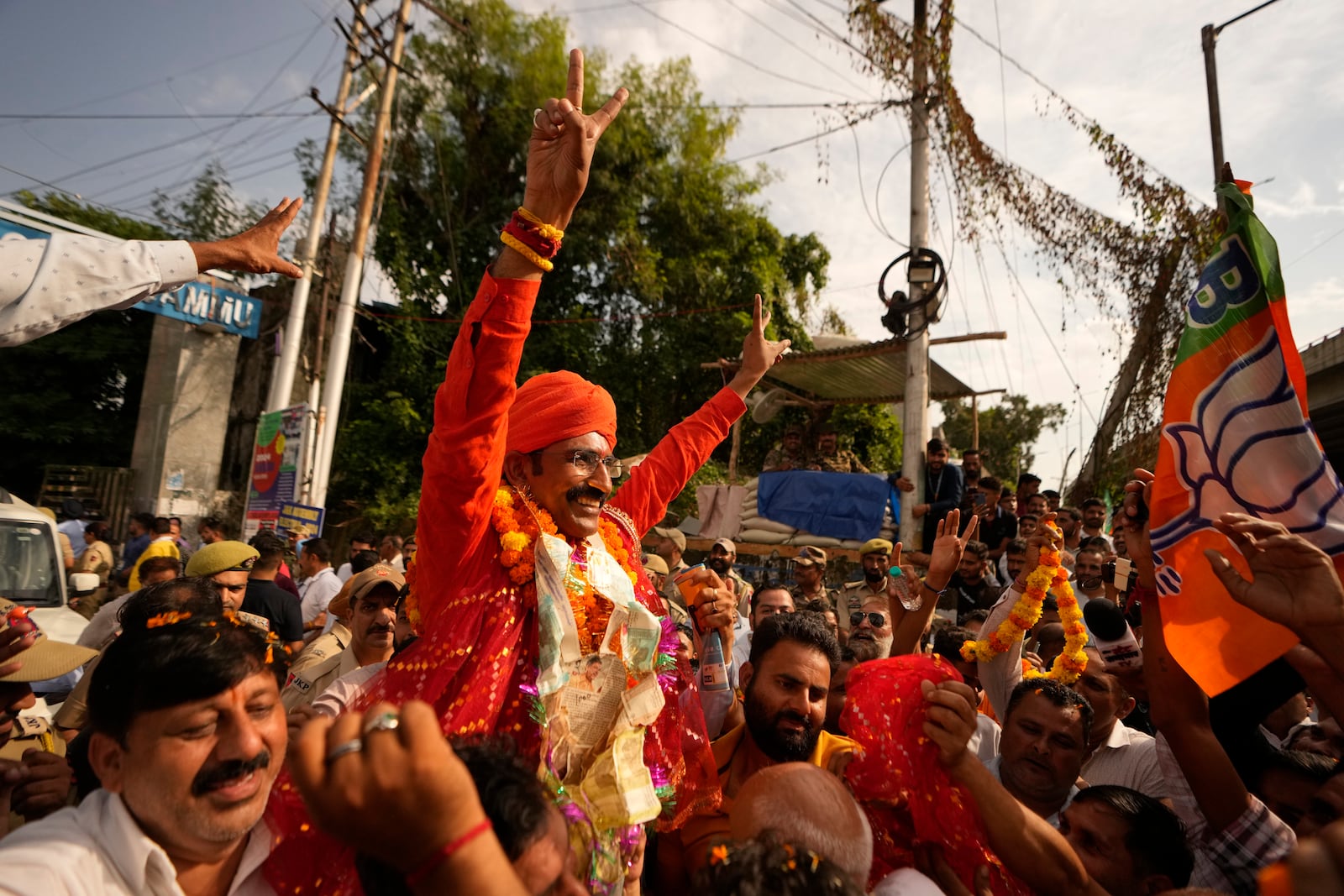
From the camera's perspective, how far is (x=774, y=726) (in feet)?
8.26

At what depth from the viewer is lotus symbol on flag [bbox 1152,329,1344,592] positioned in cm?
244

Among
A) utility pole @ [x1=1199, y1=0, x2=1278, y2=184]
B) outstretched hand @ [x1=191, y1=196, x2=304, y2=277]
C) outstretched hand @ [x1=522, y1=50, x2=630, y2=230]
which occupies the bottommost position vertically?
outstretched hand @ [x1=191, y1=196, x2=304, y2=277]

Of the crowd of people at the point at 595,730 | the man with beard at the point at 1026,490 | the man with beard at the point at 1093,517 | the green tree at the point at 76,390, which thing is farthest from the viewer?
the green tree at the point at 76,390

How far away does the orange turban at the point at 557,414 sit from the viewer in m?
2.23

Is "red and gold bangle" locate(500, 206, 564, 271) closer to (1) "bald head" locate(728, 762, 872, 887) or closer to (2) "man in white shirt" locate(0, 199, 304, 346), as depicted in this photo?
(2) "man in white shirt" locate(0, 199, 304, 346)

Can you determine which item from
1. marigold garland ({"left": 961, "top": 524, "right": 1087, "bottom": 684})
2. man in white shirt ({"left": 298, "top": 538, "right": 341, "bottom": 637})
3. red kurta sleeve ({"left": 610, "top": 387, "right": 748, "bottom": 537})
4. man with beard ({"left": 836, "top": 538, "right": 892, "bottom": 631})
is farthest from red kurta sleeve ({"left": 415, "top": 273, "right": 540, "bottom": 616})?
man in white shirt ({"left": 298, "top": 538, "right": 341, "bottom": 637})

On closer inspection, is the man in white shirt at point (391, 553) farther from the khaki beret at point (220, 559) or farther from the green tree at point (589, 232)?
the green tree at point (589, 232)

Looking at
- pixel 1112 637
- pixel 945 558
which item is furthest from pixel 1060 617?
pixel 945 558

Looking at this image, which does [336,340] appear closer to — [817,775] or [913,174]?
[913,174]

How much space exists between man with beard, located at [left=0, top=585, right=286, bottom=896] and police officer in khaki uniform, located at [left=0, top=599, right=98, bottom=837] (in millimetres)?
500

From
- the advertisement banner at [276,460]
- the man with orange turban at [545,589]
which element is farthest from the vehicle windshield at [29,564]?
the man with orange turban at [545,589]

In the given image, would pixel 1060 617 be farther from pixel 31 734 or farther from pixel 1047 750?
pixel 31 734

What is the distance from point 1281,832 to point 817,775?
55.7 inches

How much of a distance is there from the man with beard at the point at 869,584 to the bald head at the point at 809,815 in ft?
14.3
